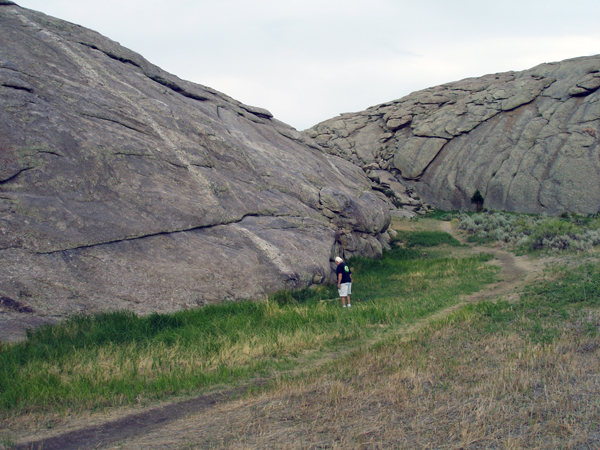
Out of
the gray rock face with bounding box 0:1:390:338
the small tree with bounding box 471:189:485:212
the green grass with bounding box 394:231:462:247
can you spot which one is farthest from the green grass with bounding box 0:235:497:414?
the small tree with bounding box 471:189:485:212

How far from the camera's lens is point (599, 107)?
130 feet

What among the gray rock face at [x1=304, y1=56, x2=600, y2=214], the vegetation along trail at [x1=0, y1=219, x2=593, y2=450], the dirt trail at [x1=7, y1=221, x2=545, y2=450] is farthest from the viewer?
the gray rock face at [x1=304, y1=56, x2=600, y2=214]

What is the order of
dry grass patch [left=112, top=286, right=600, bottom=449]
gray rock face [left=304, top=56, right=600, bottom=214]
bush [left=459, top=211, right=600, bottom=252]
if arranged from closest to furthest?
1. dry grass patch [left=112, top=286, right=600, bottom=449]
2. bush [left=459, top=211, right=600, bottom=252]
3. gray rock face [left=304, top=56, right=600, bottom=214]

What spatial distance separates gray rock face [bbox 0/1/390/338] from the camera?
11070 millimetres

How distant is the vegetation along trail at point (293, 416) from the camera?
17.5 feet

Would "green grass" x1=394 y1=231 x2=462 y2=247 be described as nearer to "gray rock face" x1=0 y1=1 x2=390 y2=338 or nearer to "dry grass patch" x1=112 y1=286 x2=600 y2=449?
"gray rock face" x1=0 y1=1 x2=390 y2=338

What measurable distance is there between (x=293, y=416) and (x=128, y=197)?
9456 mm

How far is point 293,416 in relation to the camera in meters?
5.99

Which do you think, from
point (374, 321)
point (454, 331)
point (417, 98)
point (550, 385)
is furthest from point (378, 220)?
point (417, 98)

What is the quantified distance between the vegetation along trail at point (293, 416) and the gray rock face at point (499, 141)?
115 feet

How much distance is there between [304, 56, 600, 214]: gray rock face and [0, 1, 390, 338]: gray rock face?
23173 millimetres

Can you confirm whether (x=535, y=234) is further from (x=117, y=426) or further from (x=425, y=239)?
(x=117, y=426)

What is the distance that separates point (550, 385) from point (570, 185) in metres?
37.4

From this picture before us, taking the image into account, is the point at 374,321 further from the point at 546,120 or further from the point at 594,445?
the point at 546,120
